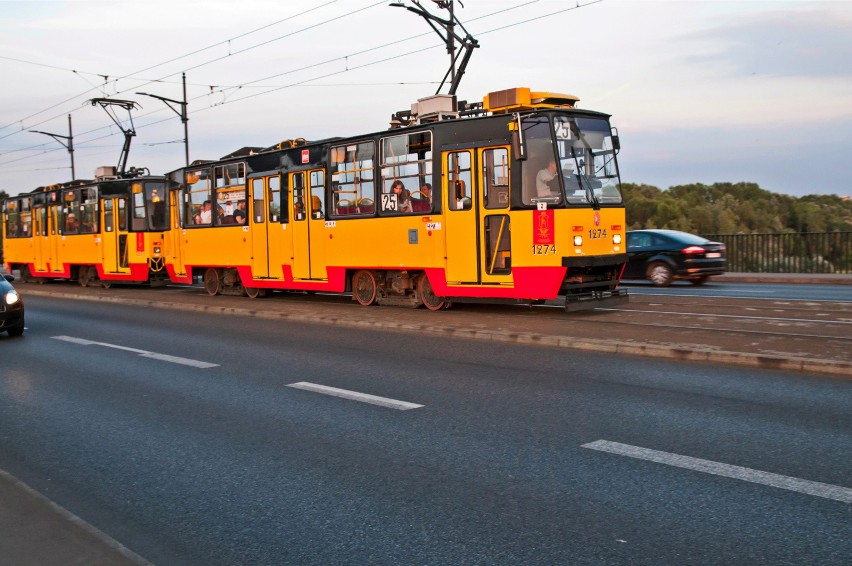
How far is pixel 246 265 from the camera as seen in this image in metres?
21.5

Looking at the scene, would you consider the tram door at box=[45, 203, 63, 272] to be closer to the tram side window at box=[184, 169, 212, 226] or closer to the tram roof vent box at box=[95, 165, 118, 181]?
the tram roof vent box at box=[95, 165, 118, 181]

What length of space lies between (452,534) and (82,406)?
523 cm

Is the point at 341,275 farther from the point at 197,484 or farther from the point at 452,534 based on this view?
the point at 452,534

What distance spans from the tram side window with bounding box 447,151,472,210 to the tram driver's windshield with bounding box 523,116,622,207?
4.14 feet

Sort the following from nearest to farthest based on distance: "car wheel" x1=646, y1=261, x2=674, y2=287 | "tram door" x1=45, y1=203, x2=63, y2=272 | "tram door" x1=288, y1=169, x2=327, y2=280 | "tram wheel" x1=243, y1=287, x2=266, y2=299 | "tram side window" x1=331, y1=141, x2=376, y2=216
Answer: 1. "tram side window" x1=331, y1=141, x2=376, y2=216
2. "tram door" x1=288, y1=169, x2=327, y2=280
3. "tram wheel" x1=243, y1=287, x2=266, y2=299
4. "car wheel" x1=646, y1=261, x2=674, y2=287
5. "tram door" x1=45, y1=203, x2=63, y2=272

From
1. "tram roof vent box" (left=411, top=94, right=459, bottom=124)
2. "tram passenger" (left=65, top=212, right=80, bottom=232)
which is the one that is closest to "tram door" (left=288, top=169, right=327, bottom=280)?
"tram roof vent box" (left=411, top=94, right=459, bottom=124)

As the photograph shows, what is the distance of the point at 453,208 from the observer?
15.5 m

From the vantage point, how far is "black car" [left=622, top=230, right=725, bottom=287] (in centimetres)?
2266

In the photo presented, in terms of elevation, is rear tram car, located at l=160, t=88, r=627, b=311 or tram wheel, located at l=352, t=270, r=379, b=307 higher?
rear tram car, located at l=160, t=88, r=627, b=311

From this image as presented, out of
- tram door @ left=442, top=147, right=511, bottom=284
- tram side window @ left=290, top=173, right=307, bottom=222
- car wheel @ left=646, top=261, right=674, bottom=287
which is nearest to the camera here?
tram door @ left=442, top=147, right=511, bottom=284

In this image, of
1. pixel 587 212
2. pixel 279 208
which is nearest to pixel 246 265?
pixel 279 208

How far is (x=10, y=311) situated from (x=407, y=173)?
7.39 meters

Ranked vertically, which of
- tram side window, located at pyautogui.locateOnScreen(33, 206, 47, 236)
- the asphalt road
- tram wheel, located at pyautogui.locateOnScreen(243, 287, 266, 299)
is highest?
tram side window, located at pyautogui.locateOnScreen(33, 206, 47, 236)

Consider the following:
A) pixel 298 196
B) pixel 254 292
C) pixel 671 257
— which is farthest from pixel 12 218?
pixel 671 257
